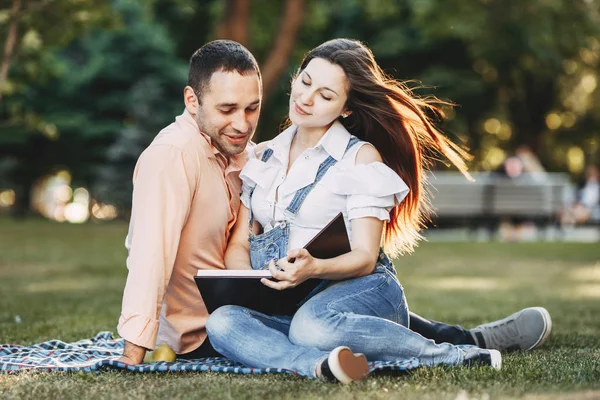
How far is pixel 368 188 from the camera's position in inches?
165

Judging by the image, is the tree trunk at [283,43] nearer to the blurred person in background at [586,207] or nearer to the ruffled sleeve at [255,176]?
the ruffled sleeve at [255,176]

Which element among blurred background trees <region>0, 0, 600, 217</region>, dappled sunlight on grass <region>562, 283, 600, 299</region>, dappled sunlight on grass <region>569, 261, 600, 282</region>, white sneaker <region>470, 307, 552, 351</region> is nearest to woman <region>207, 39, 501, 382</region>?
white sneaker <region>470, 307, 552, 351</region>

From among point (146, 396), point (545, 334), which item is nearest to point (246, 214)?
point (146, 396)

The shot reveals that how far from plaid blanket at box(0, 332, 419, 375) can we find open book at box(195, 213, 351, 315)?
0.99 ft

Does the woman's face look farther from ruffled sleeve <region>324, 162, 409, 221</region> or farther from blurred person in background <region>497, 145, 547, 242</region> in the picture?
blurred person in background <region>497, 145, 547, 242</region>

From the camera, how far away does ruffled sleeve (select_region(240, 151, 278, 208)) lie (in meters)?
4.45

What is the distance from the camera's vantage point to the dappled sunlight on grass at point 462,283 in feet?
31.5

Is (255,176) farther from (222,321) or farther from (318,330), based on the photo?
(318,330)

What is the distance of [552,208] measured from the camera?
66.7 feet

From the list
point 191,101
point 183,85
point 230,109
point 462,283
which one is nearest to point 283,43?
point 462,283

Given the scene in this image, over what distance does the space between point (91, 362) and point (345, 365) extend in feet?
4.30

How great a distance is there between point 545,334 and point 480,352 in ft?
2.40

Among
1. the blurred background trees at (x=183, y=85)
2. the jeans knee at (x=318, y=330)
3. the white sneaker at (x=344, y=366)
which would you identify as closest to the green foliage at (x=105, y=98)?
the blurred background trees at (x=183, y=85)

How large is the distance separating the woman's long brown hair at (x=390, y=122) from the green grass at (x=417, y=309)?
2.96 feet
